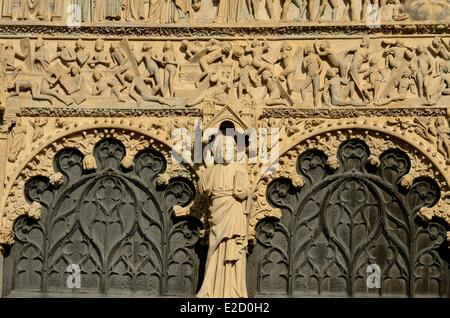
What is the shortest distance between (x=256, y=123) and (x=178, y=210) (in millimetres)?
1332

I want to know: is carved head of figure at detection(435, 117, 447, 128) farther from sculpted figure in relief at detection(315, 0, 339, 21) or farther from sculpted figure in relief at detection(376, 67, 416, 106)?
sculpted figure in relief at detection(315, 0, 339, 21)

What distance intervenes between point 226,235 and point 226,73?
2.06 meters

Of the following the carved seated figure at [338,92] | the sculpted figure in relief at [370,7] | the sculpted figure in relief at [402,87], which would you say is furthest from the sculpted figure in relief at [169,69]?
the sculpted figure in relief at [402,87]

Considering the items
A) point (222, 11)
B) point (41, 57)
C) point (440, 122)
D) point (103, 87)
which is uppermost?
point (222, 11)

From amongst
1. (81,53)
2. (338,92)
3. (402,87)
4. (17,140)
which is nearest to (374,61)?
(402,87)

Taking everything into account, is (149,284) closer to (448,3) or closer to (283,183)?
(283,183)

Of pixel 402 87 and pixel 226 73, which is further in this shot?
pixel 226 73

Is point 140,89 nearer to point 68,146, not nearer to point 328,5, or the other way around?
point 68,146

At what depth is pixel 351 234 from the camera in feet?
55.1

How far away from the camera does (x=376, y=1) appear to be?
56.5 feet

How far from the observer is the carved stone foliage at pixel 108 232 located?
55.5ft

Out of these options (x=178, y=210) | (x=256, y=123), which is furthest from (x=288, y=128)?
(x=178, y=210)

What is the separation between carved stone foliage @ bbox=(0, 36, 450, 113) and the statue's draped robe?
39.7 inches

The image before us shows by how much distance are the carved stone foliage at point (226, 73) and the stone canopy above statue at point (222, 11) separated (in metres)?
0.27
